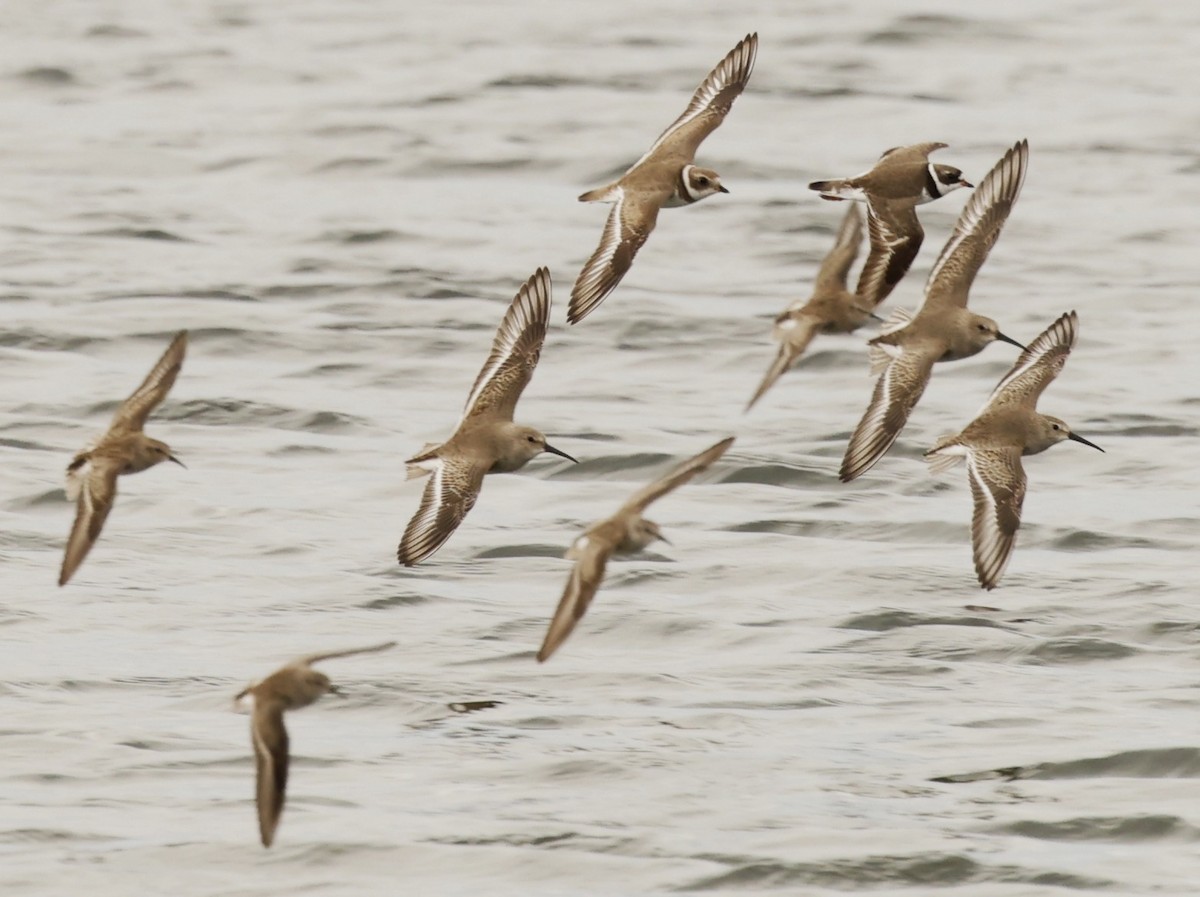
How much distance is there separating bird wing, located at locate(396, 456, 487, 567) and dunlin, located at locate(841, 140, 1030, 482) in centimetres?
193

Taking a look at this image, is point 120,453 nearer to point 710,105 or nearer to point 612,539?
point 612,539

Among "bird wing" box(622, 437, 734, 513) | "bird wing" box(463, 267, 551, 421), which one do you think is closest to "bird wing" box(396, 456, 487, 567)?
"bird wing" box(463, 267, 551, 421)

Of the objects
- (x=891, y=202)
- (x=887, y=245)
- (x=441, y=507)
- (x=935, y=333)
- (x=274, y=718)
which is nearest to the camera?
(x=274, y=718)

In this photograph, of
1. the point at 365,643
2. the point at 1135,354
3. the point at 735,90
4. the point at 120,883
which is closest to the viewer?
the point at 120,883

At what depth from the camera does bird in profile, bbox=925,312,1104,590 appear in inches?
496

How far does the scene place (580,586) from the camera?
33.1 ft

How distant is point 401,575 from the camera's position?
14.1 meters

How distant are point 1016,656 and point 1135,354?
6768 millimetres

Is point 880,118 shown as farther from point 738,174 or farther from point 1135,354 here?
point 1135,354

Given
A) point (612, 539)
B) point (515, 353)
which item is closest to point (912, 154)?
point (515, 353)

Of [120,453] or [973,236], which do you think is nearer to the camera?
[120,453]

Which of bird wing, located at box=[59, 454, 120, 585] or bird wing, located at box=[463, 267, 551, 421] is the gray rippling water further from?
bird wing, located at box=[463, 267, 551, 421]

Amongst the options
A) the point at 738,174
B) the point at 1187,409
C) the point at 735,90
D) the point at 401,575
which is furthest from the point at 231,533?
the point at 738,174

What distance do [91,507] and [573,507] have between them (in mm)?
5059
